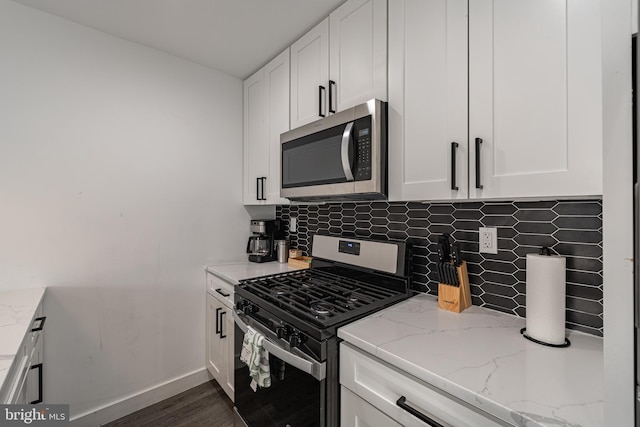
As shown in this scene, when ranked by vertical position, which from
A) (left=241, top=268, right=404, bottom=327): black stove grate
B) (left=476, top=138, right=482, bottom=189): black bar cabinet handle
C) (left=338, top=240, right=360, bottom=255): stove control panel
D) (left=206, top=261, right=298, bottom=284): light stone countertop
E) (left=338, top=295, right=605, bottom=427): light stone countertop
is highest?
(left=476, top=138, right=482, bottom=189): black bar cabinet handle

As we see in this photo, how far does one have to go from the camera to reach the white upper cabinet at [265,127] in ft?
6.64

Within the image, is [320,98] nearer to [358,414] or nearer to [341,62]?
[341,62]

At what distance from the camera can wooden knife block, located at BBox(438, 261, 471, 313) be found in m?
1.26

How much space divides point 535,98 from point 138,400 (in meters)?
2.80

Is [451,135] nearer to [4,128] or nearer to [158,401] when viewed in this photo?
[4,128]

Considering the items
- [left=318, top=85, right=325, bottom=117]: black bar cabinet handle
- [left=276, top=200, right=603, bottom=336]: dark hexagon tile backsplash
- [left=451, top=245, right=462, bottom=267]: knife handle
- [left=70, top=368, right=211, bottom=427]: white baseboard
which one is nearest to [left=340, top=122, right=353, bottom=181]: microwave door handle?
[left=318, top=85, right=325, bottom=117]: black bar cabinet handle

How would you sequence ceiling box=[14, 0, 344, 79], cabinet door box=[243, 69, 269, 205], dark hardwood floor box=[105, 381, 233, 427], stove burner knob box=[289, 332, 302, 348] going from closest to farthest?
stove burner knob box=[289, 332, 302, 348], ceiling box=[14, 0, 344, 79], dark hardwood floor box=[105, 381, 233, 427], cabinet door box=[243, 69, 269, 205]

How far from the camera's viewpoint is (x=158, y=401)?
80.5 inches

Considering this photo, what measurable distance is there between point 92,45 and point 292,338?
2.23 metres

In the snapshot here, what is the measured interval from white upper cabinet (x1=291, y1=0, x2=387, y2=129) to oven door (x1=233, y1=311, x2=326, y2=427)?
123 centimetres

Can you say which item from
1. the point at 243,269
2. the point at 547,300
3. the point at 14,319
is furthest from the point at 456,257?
the point at 14,319

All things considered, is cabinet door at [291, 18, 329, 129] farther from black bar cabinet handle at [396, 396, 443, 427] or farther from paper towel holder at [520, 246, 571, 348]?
black bar cabinet handle at [396, 396, 443, 427]

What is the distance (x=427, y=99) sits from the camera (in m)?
1.19

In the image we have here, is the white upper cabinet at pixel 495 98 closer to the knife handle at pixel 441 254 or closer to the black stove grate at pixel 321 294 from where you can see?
the knife handle at pixel 441 254
